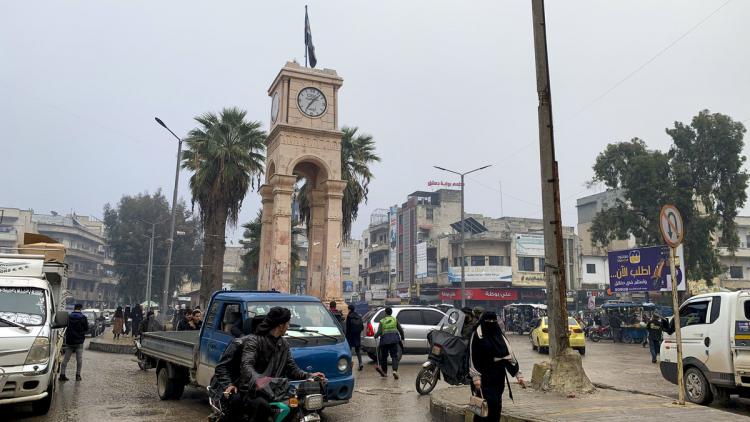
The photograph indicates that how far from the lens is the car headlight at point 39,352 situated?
7645mm

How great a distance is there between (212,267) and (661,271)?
21.6m

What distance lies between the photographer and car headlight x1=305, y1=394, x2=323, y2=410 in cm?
425

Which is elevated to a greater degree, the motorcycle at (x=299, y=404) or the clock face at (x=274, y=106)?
the clock face at (x=274, y=106)

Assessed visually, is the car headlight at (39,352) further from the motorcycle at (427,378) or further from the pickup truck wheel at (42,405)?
the motorcycle at (427,378)

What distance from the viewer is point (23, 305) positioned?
340 inches

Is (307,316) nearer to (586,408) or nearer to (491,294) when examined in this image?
(586,408)

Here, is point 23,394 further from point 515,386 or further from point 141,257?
point 141,257

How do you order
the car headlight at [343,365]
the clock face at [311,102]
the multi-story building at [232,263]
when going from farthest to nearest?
the multi-story building at [232,263] → the clock face at [311,102] → the car headlight at [343,365]

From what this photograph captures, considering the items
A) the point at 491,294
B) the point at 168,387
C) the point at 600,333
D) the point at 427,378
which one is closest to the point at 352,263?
the point at 491,294

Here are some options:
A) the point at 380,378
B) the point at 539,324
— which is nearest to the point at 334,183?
the point at 539,324

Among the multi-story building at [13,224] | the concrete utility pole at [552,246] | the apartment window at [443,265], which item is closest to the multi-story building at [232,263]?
the multi-story building at [13,224]

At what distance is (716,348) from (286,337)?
675cm

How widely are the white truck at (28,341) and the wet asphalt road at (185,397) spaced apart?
2.24ft

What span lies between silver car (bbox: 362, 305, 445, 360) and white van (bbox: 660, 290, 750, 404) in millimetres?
8042
